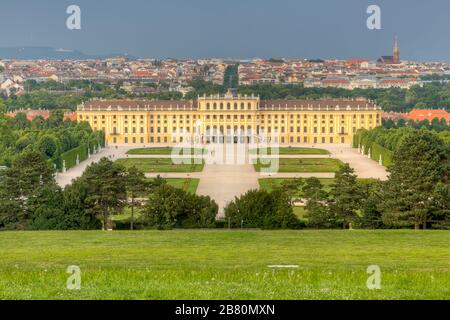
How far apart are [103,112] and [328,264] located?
55526 mm

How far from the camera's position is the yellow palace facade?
2525 inches

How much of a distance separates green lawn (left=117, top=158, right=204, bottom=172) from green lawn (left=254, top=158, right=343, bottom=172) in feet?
10.1

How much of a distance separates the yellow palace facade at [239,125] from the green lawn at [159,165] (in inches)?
671

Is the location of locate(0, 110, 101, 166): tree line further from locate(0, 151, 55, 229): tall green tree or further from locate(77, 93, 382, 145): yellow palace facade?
locate(77, 93, 382, 145): yellow palace facade

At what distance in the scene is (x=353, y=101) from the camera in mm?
65562

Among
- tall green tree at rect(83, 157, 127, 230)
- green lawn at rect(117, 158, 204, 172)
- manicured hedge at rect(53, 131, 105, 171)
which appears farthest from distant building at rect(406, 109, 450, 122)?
tall green tree at rect(83, 157, 127, 230)

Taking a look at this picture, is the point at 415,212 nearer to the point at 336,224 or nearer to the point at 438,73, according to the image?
the point at 336,224

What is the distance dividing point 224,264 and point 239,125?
56869 millimetres

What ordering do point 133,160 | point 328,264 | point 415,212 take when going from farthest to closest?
point 133,160 → point 415,212 → point 328,264

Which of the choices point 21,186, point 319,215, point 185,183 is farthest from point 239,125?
point 319,215

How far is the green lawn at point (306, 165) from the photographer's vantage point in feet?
135

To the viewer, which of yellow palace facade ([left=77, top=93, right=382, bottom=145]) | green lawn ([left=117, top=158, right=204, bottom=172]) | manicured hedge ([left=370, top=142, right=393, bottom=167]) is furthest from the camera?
yellow palace facade ([left=77, top=93, right=382, bottom=145])

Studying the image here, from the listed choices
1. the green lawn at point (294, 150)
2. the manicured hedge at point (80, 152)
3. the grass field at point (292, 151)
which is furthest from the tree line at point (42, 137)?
the green lawn at point (294, 150)
